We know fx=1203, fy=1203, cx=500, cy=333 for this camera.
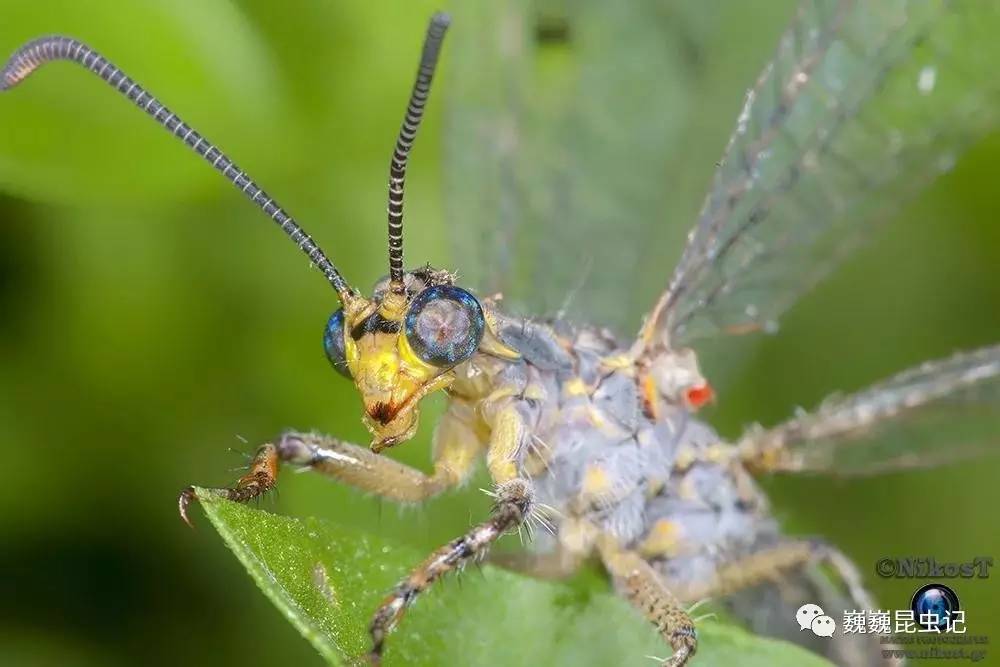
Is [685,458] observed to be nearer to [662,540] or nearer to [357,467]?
[662,540]

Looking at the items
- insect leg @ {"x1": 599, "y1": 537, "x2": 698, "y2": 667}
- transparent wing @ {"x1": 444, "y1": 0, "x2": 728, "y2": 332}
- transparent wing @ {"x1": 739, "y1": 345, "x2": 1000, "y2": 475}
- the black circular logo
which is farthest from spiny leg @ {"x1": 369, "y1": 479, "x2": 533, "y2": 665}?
the black circular logo

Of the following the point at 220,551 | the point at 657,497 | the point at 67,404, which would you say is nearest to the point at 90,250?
the point at 67,404

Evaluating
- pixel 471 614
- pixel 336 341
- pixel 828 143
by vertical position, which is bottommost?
pixel 471 614

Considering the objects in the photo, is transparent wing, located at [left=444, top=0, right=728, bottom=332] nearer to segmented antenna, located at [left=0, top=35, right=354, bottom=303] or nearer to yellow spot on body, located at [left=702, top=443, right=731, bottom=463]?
yellow spot on body, located at [left=702, top=443, right=731, bottom=463]

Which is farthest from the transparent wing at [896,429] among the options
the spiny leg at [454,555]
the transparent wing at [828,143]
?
the spiny leg at [454,555]

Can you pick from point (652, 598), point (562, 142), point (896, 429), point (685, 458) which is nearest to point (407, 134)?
point (652, 598)

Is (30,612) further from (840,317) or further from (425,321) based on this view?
(840,317)
